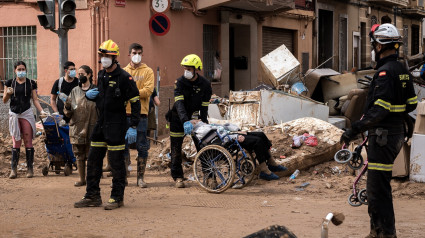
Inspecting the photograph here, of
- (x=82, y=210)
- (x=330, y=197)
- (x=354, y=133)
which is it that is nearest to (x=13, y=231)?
(x=82, y=210)

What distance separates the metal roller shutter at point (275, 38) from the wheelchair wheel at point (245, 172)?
12943 mm

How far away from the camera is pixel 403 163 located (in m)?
9.02

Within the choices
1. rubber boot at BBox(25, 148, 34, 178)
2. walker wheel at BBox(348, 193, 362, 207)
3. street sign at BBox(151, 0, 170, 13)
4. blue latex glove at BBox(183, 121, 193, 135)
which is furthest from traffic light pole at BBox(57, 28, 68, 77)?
walker wheel at BBox(348, 193, 362, 207)

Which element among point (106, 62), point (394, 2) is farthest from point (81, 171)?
point (394, 2)

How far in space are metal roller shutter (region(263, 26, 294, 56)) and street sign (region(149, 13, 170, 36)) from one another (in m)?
6.81

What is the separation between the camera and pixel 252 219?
23.3ft

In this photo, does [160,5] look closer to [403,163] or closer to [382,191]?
[403,163]

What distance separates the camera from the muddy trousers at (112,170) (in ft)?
25.6

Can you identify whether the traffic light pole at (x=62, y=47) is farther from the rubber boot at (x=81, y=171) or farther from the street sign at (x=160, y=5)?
the street sign at (x=160, y=5)

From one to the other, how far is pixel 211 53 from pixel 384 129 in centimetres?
1351

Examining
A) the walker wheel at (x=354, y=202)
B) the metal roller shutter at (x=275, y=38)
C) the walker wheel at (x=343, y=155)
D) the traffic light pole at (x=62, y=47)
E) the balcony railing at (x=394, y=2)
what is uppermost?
the balcony railing at (x=394, y=2)

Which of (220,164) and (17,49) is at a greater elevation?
(17,49)

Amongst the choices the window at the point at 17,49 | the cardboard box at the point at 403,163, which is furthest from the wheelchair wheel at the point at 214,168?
the window at the point at 17,49

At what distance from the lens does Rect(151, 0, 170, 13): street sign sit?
52.9 ft
